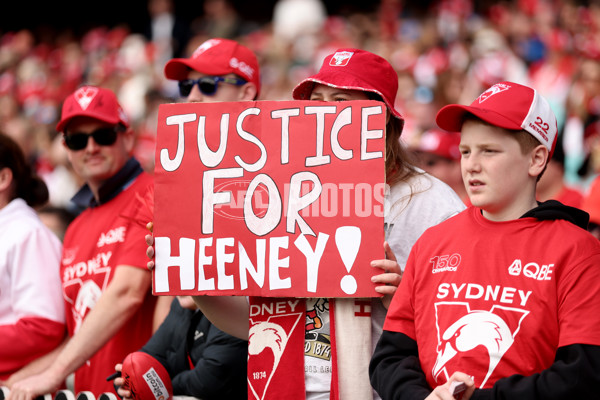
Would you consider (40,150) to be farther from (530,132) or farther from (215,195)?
(530,132)

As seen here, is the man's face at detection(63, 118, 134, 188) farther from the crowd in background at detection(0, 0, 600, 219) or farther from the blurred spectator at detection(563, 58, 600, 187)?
the blurred spectator at detection(563, 58, 600, 187)

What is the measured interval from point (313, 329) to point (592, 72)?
4998 mm

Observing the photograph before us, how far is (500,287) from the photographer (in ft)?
7.99

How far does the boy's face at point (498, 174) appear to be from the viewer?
2.54 metres

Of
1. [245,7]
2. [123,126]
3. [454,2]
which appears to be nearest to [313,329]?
[123,126]

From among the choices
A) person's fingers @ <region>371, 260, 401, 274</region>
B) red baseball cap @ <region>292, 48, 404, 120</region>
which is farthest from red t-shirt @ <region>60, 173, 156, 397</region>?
person's fingers @ <region>371, 260, 401, 274</region>

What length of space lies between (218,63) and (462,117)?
1.74m

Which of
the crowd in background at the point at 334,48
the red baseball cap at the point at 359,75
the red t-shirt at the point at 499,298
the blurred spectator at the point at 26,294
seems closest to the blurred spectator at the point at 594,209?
the crowd in background at the point at 334,48

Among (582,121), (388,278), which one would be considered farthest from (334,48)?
(388,278)

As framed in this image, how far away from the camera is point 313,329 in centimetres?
294

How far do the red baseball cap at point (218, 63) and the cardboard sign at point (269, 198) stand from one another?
107 centimetres

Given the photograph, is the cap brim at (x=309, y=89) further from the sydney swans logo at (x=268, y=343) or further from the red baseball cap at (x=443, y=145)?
the red baseball cap at (x=443, y=145)

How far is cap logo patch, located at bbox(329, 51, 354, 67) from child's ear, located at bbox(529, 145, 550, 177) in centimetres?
87

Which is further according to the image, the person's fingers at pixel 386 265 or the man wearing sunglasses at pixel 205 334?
the man wearing sunglasses at pixel 205 334
